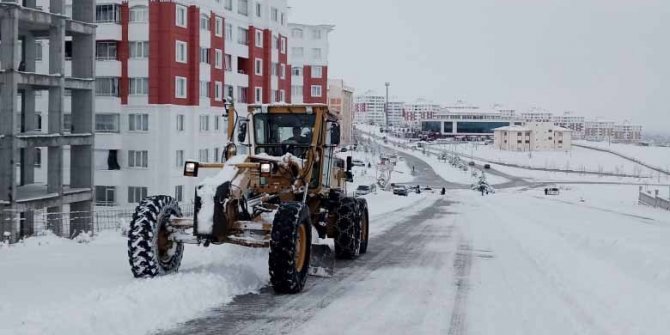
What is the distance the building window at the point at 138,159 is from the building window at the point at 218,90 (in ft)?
25.3

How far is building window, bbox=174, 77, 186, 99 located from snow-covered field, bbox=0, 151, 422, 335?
3113 centimetres

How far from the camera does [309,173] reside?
1340cm

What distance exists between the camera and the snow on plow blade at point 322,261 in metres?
13.1

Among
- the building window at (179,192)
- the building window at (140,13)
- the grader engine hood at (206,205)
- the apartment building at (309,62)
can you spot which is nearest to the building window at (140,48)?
the building window at (140,13)

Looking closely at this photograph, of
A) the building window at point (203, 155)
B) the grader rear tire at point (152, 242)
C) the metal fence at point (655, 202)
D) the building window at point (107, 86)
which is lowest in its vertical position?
the metal fence at point (655, 202)

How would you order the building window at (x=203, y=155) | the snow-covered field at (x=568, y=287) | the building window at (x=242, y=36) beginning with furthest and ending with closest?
the building window at (x=242, y=36) → the building window at (x=203, y=155) → the snow-covered field at (x=568, y=287)

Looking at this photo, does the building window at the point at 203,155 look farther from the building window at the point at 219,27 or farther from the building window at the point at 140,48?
the building window at the point at 219,27

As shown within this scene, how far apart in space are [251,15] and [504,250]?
136 ft

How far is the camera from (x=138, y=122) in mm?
45281

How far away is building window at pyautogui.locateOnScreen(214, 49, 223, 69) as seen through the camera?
49991 millimetres

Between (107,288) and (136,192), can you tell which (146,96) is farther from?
(107,288)

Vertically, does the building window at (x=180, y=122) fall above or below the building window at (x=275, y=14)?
below

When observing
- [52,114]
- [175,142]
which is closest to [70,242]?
[52,114]

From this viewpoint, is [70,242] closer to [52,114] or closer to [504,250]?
[504,250]
